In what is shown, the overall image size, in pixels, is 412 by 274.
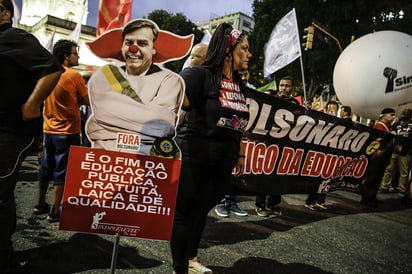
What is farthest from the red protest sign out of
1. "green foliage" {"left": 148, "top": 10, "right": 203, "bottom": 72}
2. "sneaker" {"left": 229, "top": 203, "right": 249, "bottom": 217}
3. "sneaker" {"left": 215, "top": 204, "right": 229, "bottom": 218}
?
"green foliage" {"left": 148, "top": 10, "right": 203, "bottom": 72}

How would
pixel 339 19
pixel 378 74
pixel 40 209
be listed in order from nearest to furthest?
pixel 40 209, pixel 378 74, pixel 339 19

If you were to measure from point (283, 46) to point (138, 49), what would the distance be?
5.94 meters

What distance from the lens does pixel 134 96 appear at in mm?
2047

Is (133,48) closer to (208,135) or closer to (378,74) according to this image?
(208,135)

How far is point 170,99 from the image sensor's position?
2.11 m

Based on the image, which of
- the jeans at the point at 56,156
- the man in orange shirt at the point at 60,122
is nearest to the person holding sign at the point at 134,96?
the man in orange shirt at the point at 60,122

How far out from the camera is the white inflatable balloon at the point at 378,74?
8.83m

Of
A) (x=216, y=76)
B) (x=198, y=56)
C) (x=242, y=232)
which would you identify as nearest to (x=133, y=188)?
(x=216, y=76)

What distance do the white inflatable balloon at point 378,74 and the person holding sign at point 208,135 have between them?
25.3 feet

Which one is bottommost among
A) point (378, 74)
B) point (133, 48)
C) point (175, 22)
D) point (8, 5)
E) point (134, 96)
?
point (134, 96)

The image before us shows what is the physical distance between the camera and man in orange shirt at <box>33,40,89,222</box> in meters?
3.61

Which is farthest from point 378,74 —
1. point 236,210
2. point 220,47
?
point 220,47

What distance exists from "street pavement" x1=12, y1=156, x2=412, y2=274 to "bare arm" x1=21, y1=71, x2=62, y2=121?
106cm

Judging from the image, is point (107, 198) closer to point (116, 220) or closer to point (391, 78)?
point (116, 220)
